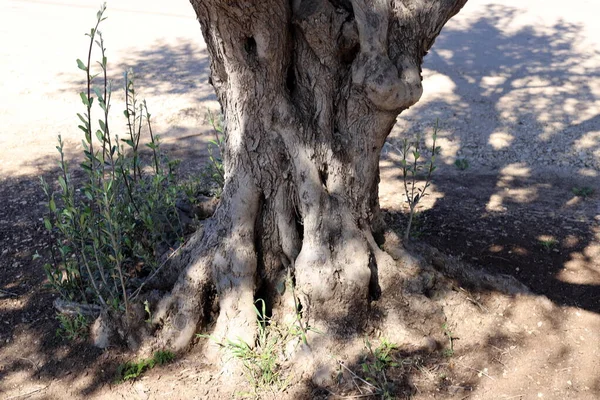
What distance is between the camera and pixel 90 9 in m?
12.5

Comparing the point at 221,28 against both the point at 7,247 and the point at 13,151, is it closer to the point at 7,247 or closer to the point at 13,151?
the point at 7,247

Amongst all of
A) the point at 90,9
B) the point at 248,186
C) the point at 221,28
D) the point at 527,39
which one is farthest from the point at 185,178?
the point at 90,9

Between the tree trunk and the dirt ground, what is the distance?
309mm

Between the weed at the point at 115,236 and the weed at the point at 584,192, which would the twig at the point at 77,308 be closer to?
the weed at the point at 115,236

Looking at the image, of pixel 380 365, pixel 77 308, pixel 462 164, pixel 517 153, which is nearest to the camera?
pixel 380 365

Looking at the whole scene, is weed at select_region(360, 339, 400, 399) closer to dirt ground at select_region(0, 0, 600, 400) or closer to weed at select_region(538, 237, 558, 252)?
dirt ground at select_region(0, 0, 600, 400)

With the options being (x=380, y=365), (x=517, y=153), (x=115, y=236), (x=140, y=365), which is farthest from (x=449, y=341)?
(x=517, y=153)

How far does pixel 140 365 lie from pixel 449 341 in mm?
1723

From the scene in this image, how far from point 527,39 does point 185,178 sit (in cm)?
702

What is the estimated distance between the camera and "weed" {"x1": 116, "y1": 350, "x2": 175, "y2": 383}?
3344mm

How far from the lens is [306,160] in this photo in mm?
3488

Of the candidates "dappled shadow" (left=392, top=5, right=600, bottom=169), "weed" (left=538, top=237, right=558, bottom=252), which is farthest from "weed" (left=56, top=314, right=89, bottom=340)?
"dappled shadow" (left=392, top=5, right=600, bottom=169)

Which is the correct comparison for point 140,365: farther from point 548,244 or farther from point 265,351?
point 548,244

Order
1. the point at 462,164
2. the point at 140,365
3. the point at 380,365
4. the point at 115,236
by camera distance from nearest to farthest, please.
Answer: the point at 380,365, the point at 140,365, the point at 115,236, the point at 462,164
